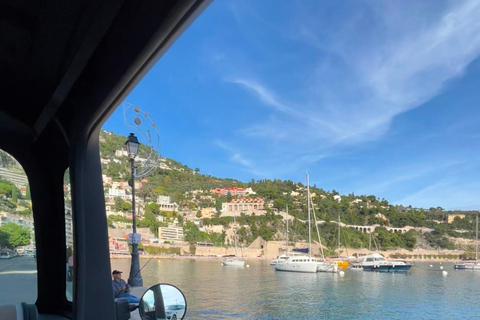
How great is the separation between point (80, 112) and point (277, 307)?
19175 mm

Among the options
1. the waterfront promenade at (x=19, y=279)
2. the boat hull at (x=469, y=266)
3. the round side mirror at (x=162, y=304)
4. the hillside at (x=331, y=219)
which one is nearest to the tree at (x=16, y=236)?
the waterfront promenade at (x=19, y=279)

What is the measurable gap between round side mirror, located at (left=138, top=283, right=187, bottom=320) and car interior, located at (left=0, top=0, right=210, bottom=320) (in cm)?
31

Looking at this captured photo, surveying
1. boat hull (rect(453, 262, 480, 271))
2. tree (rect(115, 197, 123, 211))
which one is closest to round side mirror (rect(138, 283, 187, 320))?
tree (rect(115, 197, 123, 211))

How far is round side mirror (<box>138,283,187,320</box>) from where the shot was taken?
2.27 meters

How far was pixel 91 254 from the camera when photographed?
2.52 m

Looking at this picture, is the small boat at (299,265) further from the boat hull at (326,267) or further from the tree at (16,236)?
the tree at (16,236)

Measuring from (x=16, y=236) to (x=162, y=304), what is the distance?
70.0 inches

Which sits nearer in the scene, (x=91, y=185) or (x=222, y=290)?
(x=91, y=185)

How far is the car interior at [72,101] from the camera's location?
5.43 feet

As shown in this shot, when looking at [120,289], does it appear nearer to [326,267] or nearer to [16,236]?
[16,236]

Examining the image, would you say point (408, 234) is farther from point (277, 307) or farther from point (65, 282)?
point (65, 282)

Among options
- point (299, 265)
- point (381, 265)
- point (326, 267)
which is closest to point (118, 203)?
point (299, 265)

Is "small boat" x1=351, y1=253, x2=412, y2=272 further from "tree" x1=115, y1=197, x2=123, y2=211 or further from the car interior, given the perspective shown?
the car interior

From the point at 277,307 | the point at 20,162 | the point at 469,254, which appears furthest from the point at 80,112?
the point at 469,254
